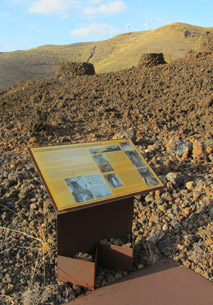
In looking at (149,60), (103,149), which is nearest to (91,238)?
(103,149)

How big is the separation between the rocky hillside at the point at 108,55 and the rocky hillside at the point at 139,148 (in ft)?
61.8

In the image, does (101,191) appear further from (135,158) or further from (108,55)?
(108,55)

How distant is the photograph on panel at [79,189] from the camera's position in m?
2.30

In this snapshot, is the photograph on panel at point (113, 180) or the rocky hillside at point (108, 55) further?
the rocky hillside at point (108, 55)

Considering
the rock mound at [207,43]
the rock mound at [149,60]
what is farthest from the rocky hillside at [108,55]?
the rock mound at [207,43]

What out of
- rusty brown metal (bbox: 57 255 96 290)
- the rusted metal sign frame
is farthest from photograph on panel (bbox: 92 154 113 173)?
rusty brown metal (bbox: 57 255 96 290)

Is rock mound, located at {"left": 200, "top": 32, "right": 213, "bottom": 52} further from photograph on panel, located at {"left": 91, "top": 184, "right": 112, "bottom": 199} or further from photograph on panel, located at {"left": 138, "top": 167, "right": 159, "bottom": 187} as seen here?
photograph on panel, located at {"left": 91, "top": 184, "right": 112, "bottom": 199}

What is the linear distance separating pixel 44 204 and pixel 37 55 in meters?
42.1

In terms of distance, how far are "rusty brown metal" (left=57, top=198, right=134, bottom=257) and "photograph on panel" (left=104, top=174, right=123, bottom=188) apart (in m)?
0.29

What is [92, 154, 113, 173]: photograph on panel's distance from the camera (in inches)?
103

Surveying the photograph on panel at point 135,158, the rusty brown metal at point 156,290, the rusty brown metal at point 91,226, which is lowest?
the rusty brown metal at point 156,290

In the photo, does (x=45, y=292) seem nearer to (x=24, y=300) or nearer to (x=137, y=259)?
(x=24, y=300)

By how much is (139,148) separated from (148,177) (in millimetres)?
2043

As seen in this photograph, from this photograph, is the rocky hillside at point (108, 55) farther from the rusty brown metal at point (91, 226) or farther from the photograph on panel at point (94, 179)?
the photograph on panel at point (94, 179)
